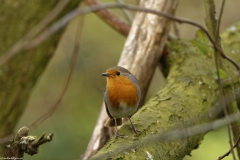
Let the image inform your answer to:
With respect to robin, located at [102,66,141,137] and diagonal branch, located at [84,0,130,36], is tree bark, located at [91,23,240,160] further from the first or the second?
diagonal branch, located at [84,0,130,36]

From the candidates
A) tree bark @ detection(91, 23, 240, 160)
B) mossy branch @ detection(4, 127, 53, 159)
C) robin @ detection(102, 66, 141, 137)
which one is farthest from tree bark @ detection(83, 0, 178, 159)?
mossy branch @ detection(4, 127, 53, 159)

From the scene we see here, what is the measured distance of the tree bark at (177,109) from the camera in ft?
7.07

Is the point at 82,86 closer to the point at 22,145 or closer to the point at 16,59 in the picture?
the point at 16,59

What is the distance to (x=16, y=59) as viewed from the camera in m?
3.89

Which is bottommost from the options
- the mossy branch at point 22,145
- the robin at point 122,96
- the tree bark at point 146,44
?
the mossy branch at point 22,145

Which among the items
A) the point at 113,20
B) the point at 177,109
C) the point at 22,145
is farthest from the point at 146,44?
the point at 22,145

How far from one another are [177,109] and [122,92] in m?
0.46

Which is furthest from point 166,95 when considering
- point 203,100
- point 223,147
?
point 223,147

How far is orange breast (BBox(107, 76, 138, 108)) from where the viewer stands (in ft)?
8.90

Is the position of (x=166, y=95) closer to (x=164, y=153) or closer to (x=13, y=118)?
(x=164, y=153)

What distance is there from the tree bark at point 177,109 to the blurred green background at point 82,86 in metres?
1.89

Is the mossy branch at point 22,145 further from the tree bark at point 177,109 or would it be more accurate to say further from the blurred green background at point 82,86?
the blurred green background at point 82,86

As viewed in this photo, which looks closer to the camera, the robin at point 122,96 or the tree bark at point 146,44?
the robin at point 122,96

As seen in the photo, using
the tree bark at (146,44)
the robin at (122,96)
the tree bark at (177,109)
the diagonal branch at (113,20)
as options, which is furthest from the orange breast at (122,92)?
the diagonal branch at (113,20)
